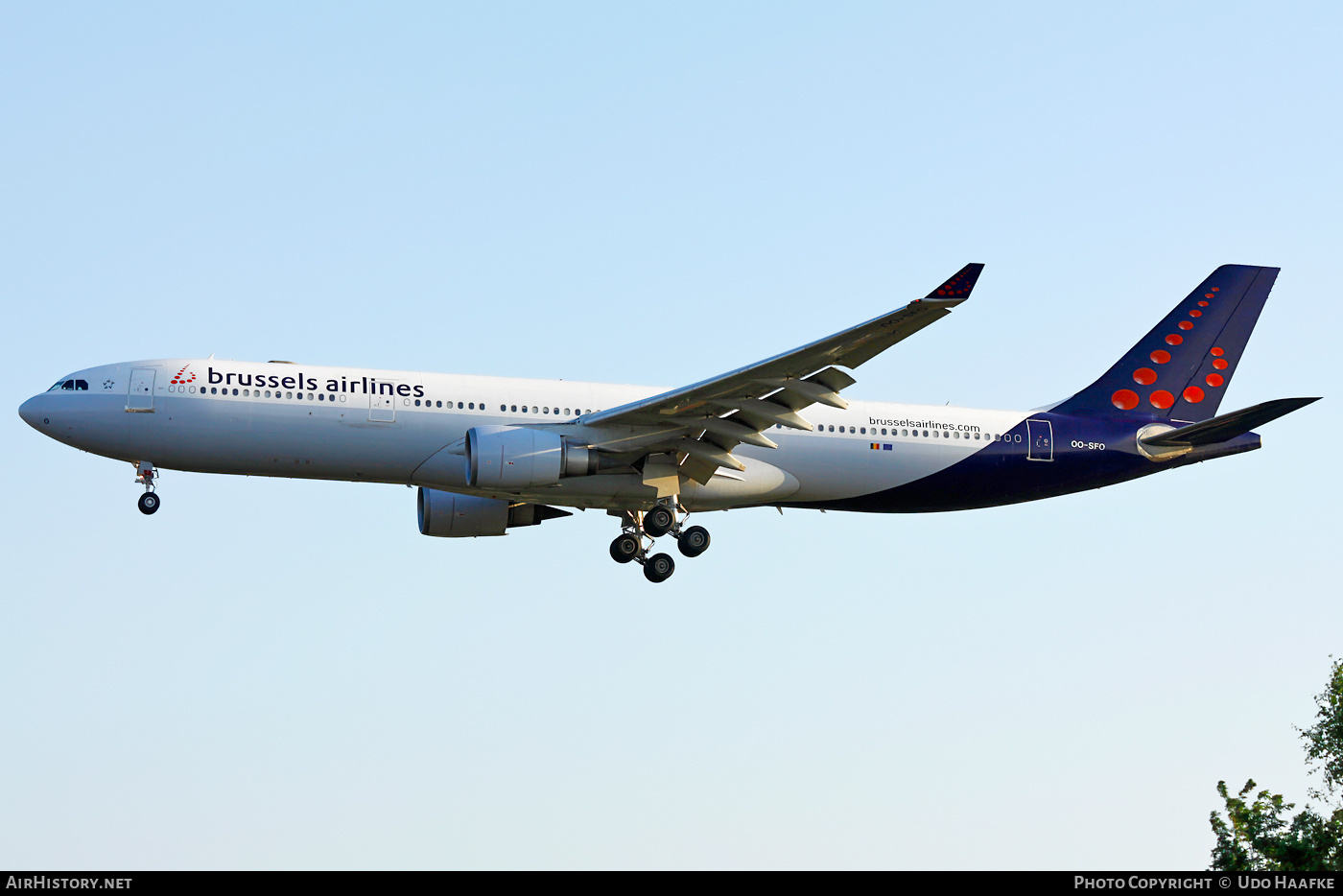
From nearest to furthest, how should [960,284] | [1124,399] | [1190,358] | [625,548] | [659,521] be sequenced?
[960,284] < [659,521] < [625,548] < [1124,399] < [1190,358]

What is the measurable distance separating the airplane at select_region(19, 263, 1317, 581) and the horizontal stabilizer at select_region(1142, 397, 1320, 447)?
2.6 inches

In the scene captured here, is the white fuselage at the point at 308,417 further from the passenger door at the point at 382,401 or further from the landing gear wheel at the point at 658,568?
the landing gear wheel at the point at 658,568

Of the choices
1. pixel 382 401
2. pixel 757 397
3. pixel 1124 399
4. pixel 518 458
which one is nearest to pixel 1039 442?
pixel 1124 399

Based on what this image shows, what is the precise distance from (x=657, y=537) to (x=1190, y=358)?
50.9 ft

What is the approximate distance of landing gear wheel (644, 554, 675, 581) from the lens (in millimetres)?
34688

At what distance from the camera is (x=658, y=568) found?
34688 mm

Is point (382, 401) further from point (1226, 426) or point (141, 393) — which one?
point (1226, 426)

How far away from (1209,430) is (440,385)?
1844cm

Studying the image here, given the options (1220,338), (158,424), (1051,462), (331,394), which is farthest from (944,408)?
(158,424)

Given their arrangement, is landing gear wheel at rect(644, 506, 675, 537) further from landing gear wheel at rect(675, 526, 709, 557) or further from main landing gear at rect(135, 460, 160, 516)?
main landing gear at rect(135, 460, 160, 516)

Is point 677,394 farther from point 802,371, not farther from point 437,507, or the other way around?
point 437,507

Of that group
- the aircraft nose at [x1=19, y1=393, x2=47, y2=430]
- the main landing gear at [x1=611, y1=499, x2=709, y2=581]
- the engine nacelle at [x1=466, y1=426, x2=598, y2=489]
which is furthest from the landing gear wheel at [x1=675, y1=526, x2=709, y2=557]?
the aircraft nose at [x1=19, y1=393, x2=47, y2=430]

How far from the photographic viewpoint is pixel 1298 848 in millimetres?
29266
